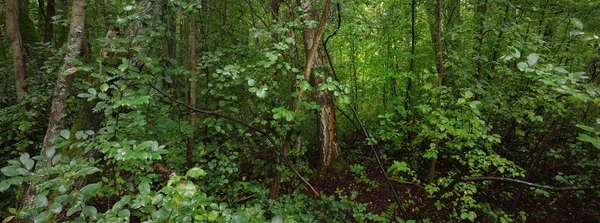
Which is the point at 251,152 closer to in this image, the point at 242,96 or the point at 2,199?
the point at 242,96

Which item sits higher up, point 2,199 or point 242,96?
point 242,96

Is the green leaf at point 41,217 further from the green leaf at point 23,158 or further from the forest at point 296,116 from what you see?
the green leaf at point 23,158

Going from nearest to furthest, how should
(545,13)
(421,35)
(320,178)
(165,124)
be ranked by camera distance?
1. (165,124)
2. (320,178)
3. (545,13)
4. (421,35)

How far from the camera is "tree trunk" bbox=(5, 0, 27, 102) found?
13.0 feet

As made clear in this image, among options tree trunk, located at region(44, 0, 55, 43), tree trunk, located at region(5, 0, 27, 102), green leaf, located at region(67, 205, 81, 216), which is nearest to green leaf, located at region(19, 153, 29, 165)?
green leaf, located at region(67, 205, 81, 216)

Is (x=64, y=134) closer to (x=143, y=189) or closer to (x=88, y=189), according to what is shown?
(x=88, y=189)

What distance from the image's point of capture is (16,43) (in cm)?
403

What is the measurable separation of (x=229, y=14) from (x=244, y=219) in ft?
18.5

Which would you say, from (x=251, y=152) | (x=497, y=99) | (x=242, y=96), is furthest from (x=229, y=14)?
(x=497, y=99)

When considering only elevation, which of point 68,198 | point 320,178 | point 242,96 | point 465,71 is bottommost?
point 320,178

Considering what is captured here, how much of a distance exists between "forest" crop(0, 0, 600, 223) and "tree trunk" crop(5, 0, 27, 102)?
0.07ft

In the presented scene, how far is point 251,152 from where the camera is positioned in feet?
13.4

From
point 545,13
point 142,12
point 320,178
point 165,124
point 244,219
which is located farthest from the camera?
point 545,13

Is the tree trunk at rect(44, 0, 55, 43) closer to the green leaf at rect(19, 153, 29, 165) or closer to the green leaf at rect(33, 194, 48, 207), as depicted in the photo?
the green leaf at rect(19, 153, 29, 165)
